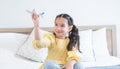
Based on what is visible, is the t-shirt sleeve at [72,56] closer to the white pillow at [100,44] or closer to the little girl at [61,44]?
the little girl at [61,44]

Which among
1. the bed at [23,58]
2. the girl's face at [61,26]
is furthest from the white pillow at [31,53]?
the girl's face at [61,26]

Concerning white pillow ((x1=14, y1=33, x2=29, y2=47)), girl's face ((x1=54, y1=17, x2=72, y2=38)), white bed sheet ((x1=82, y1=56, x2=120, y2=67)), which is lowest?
white bed sheet ((x1=82, y1=56, x2=120, y2=67))

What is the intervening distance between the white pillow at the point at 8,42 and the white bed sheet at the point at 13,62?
7 cm

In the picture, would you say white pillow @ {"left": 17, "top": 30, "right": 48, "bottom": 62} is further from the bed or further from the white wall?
the white wall

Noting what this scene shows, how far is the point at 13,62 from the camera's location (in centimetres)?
242

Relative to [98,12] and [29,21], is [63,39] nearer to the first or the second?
[29,21]

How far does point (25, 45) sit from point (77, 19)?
2.69ft

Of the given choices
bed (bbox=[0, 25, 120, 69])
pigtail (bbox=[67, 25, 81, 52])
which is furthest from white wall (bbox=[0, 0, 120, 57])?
pigtail (bbox=[67, 25, 81, 52])

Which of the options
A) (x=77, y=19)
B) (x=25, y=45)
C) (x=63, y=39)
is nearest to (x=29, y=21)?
(x=25, y=45)

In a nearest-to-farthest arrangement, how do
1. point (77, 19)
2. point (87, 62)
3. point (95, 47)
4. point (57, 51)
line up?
point (57, 51) < point (87, 62) < point (95, 47) < point (77, 19)

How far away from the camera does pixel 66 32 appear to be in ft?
6.28

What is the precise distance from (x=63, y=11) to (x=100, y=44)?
2.06 ft

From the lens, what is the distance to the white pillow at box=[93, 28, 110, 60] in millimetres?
2893

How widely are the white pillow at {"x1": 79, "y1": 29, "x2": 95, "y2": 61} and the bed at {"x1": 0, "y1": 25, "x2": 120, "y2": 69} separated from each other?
1 centimetres
